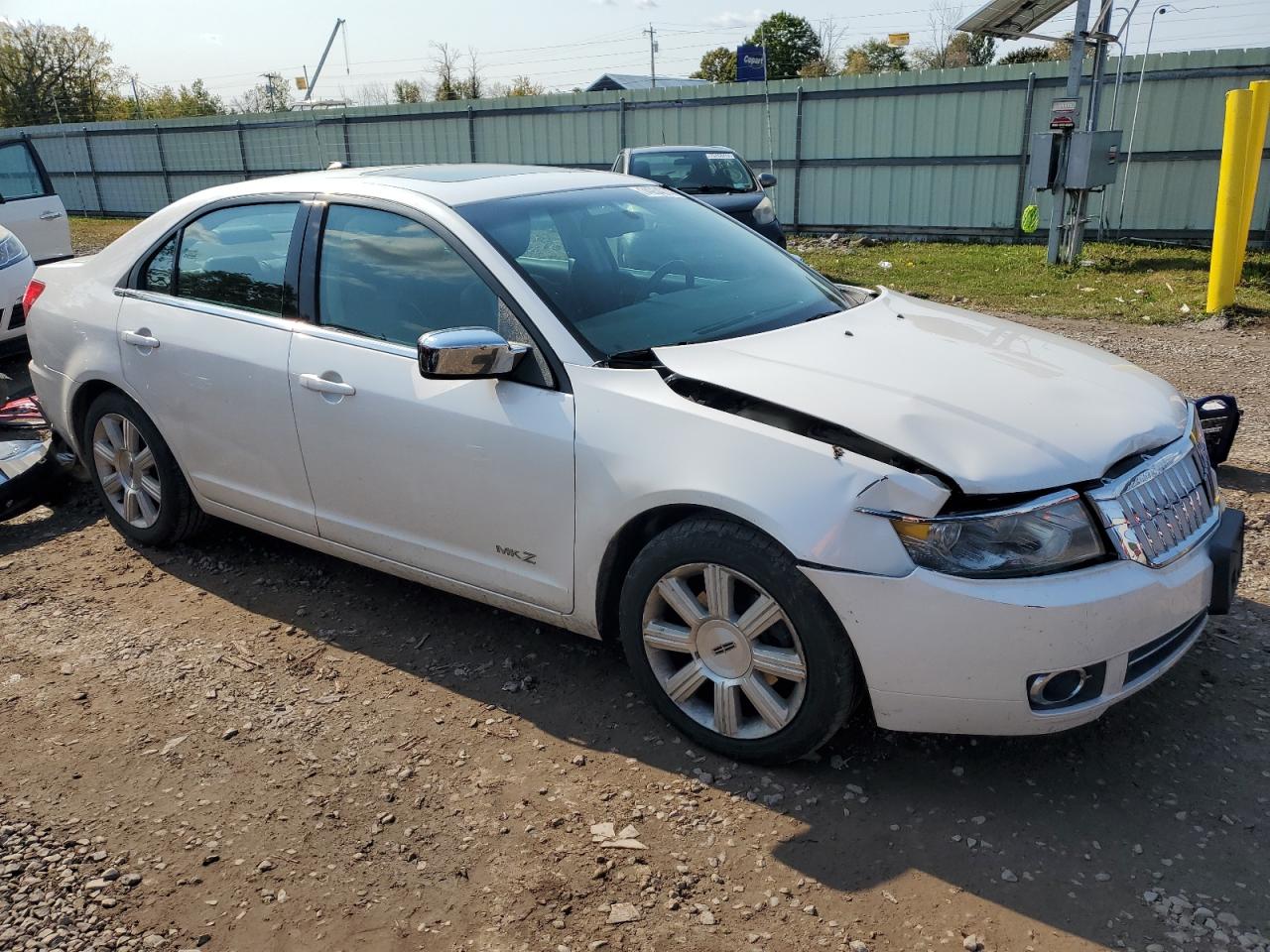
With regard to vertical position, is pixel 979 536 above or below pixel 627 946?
above

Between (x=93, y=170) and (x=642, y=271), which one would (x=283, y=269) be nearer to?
(x=642, y=271)

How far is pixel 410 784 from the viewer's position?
9.89 feet

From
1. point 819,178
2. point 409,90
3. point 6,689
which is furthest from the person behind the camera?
point 409,90

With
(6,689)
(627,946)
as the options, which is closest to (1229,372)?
(627,946)

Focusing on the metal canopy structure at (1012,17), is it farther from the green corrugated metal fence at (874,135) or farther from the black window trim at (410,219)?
the black window trim at (410,219)

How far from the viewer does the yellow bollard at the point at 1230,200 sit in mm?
9328

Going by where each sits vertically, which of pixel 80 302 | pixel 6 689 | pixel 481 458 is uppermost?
pixel 80 302

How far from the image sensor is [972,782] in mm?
2904

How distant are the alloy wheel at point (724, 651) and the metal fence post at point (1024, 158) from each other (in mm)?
13498

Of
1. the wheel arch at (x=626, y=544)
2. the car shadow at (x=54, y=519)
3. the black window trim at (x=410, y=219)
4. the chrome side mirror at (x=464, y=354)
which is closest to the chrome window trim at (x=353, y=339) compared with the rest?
the black window trim at (x=410, y=219)

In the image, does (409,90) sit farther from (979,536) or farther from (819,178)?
(979,536)

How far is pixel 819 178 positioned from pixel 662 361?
1497 cm

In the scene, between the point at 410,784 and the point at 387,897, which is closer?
the point at 387,897

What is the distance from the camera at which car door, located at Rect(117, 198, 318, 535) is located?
386cm
